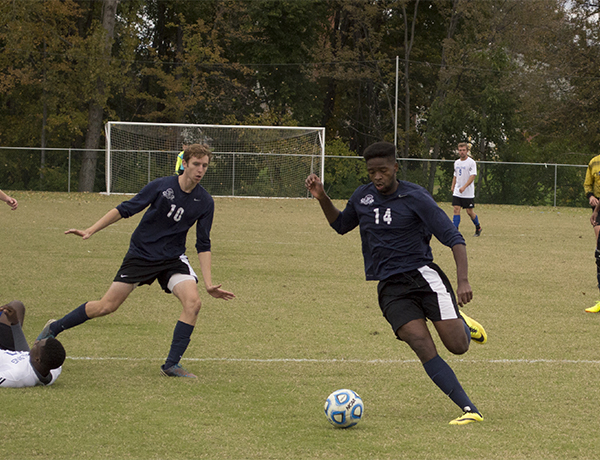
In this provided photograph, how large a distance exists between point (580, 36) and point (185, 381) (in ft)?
119

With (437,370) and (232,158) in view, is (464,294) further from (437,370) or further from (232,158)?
(232,158)

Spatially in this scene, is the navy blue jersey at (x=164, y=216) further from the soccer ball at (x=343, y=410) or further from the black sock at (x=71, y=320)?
the soccer ball at (x=343, y=410)

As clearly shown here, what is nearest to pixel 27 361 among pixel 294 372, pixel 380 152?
pixel 294 372

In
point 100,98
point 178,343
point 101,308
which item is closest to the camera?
point 178,343

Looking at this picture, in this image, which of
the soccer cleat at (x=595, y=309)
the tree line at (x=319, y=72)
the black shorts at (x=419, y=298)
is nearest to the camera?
the black shorts at (x=419, y=298)

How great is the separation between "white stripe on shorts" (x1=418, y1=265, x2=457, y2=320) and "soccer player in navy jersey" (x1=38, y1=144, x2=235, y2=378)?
168cm

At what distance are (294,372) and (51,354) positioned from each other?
1.91 meters

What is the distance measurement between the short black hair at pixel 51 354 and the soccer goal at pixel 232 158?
1012 inches

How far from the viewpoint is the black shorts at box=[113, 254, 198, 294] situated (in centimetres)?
610

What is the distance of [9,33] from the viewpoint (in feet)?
115

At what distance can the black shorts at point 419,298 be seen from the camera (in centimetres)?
503

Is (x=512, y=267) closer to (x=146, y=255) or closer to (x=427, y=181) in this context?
(x=146, y=255)

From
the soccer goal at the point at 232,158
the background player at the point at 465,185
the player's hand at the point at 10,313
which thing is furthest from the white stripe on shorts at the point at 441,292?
the soccer goal at the point at 232,158

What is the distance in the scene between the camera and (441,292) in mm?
5062
